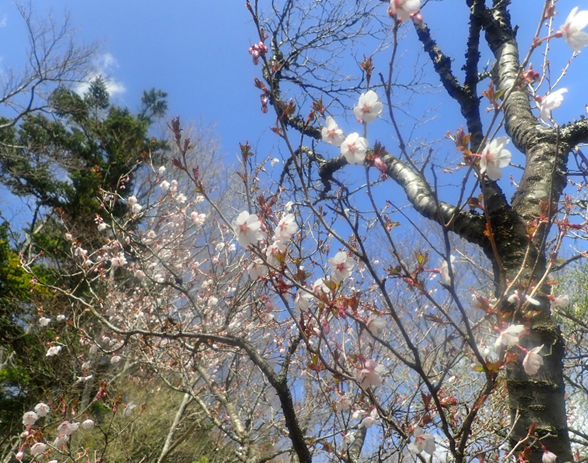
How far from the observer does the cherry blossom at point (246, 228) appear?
1.20 metres

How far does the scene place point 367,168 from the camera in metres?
1.11

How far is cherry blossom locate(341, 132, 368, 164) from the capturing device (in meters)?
1.25

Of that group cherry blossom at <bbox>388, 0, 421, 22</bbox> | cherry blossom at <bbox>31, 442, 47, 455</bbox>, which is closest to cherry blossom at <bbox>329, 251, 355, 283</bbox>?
cherry blossom at <bbox>388, 0, 421, 22</bbox>

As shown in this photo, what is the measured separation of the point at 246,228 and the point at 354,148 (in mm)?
455

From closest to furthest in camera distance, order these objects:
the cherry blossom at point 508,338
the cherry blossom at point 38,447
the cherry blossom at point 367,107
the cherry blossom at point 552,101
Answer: the cherry blossom at point 508,338 < the cherry blossom at point 552,101 < the cherry blossom at point 367,107 < the cherry blossom at point 38,447

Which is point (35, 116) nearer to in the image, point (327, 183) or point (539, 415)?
point (327, 183)

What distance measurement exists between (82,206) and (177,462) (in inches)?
279

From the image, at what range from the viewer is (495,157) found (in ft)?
3.39

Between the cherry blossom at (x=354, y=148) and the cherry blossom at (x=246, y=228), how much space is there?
0.39 m

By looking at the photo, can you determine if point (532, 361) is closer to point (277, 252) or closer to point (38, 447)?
point (277, 252)

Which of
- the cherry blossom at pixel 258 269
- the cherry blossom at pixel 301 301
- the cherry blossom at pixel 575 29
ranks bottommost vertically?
the cherry blossom at pixel 301 301

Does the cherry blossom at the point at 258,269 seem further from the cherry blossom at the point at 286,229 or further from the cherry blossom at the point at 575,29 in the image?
the cherry blossom at the point at 575,29

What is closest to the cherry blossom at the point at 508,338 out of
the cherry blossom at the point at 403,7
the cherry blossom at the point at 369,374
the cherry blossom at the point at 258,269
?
the cherry blossom at the point at 369,374

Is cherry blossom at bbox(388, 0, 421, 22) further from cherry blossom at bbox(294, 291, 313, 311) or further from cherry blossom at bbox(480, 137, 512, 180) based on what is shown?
cherry blossom at bbox(294, 291, 313, 311)
